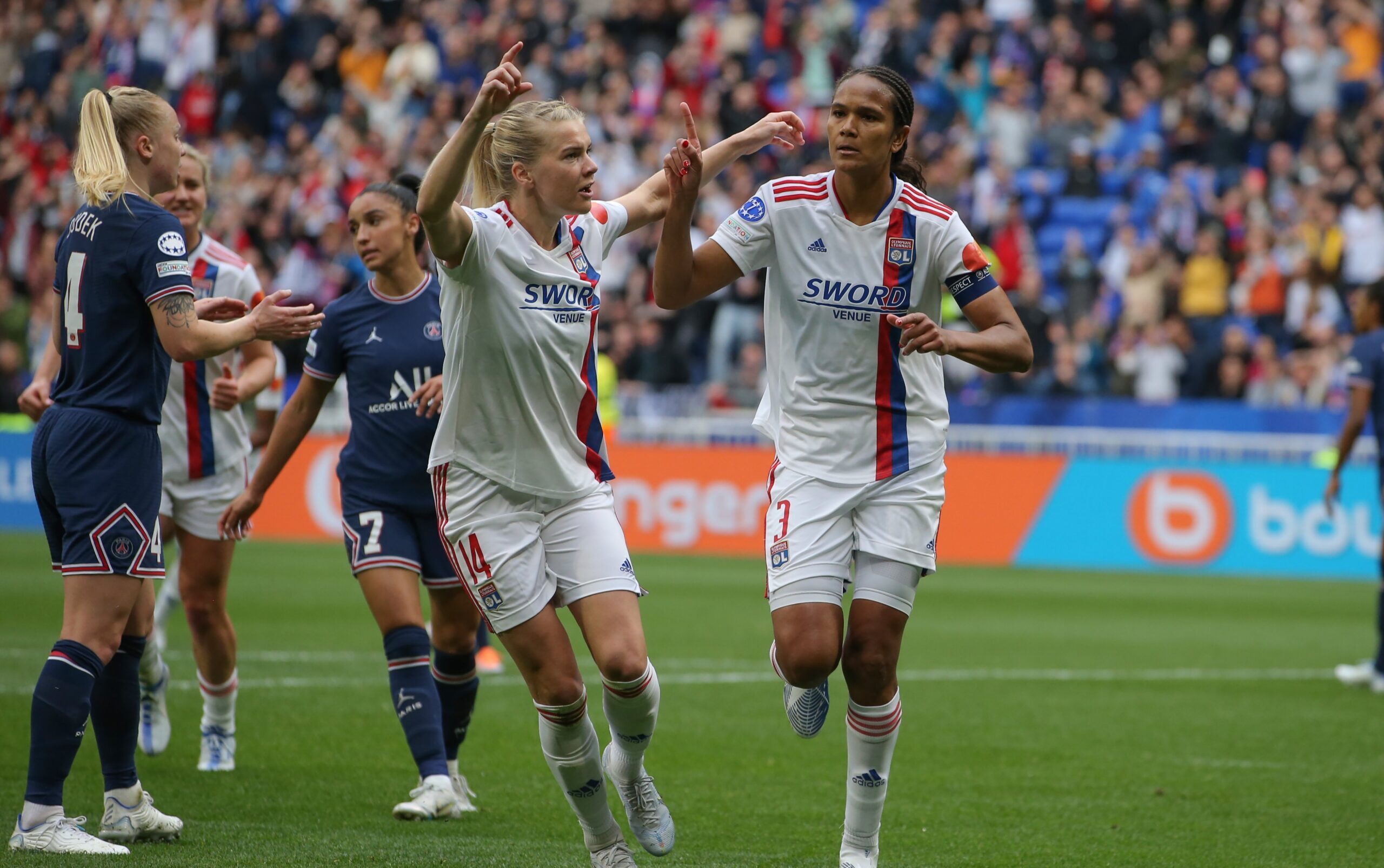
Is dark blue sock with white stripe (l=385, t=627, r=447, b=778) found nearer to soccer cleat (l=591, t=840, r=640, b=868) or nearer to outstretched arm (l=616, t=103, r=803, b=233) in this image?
soccer cleat (l=591, t=840, r=640, b=868)

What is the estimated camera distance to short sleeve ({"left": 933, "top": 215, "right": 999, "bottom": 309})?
5.56 metres

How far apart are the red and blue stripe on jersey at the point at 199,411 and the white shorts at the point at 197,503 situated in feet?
0.15

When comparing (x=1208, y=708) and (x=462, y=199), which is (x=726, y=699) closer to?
(x=1208, y=708)

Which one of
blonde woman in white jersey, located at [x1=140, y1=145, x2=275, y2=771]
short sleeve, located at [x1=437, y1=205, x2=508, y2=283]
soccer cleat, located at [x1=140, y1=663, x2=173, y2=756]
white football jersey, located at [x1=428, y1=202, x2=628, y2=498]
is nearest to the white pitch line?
soccer cleat, located at [x1=140, y1=663, x2=173, y2=756]

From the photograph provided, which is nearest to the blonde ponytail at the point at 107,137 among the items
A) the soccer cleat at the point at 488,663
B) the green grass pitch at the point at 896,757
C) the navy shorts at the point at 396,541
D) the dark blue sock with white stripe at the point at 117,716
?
the dark blue sock with white stripe at the point at 117,716

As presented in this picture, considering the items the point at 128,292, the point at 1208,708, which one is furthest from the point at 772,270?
the point at 1208,708

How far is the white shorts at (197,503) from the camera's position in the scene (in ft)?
24.7

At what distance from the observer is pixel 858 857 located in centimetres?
545

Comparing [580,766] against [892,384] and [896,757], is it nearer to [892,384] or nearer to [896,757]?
[892,384]

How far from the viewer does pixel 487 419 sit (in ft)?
17.6

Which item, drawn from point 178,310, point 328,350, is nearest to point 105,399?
point 178,310

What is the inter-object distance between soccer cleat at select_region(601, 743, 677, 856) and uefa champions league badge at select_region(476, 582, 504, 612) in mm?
649

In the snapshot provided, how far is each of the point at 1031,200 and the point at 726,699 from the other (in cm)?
1458

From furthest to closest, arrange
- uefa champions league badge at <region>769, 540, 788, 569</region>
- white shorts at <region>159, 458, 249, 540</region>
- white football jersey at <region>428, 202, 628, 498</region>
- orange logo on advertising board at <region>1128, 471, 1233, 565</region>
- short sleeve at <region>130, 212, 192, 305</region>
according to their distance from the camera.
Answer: orange logo on advertising board at <region>1128, 471, 1233, 565</region>, white shorts at <region>159, 458, 249, 540</region>, uefa champions league badge at <region>769, 540, 788, 569</region>, short sleeve at <region>130, 212, 192, 305</region>, white football jersey at <region>428, 202, 628, 498</region>
